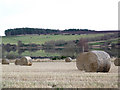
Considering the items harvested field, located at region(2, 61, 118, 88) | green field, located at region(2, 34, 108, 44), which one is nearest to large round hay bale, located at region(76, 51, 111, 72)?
harvested field, located at region(2, 61, 118, 88)

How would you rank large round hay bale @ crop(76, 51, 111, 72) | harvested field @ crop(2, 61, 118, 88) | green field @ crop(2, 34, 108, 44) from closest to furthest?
harvested field @ crop(2, 61, 118, 88) < large round hay bale @ crop(76, 51, 111, 72) < green field @ crop(2, 34, 108, 44)

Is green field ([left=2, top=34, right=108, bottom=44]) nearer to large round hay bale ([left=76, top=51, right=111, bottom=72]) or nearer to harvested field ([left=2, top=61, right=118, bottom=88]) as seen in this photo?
large round hay bale ([left=76, top=51, right=111, bottom=72])

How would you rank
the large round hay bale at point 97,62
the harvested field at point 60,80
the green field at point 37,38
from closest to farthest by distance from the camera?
1. the harvested field at point 60,80
2. the large round hay bale at point 97,62
3. the green field at point 37,38

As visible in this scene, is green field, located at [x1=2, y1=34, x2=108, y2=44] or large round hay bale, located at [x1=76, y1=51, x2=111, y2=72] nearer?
large round hay bale, located at [x1=76, y1=51, x2=111, y2=72]

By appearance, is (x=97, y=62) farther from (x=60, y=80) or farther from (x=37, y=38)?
(x=37, y=38)

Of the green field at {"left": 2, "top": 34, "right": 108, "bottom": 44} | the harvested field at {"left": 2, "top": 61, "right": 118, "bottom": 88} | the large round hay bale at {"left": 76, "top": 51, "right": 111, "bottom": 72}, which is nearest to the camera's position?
the harvested field at {"left": 2, "top": 61, "right": 118, "bottom": 88}

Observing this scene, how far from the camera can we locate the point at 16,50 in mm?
51438

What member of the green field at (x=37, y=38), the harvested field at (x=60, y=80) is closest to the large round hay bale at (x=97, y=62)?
the harvested field at (x=60, y=80)

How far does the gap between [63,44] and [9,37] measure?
1075cm

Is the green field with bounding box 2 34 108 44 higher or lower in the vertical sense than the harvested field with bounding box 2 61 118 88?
lower

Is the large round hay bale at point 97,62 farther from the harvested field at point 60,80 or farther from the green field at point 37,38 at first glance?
the green field at point 37,38

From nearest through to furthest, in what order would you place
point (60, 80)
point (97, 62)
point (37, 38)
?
point (60, 80) < point (97, 62) < point (37, 38)

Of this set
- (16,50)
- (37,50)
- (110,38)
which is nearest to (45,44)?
(37,50)

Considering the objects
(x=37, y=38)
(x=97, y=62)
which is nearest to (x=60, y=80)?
(x=97, y=62)
